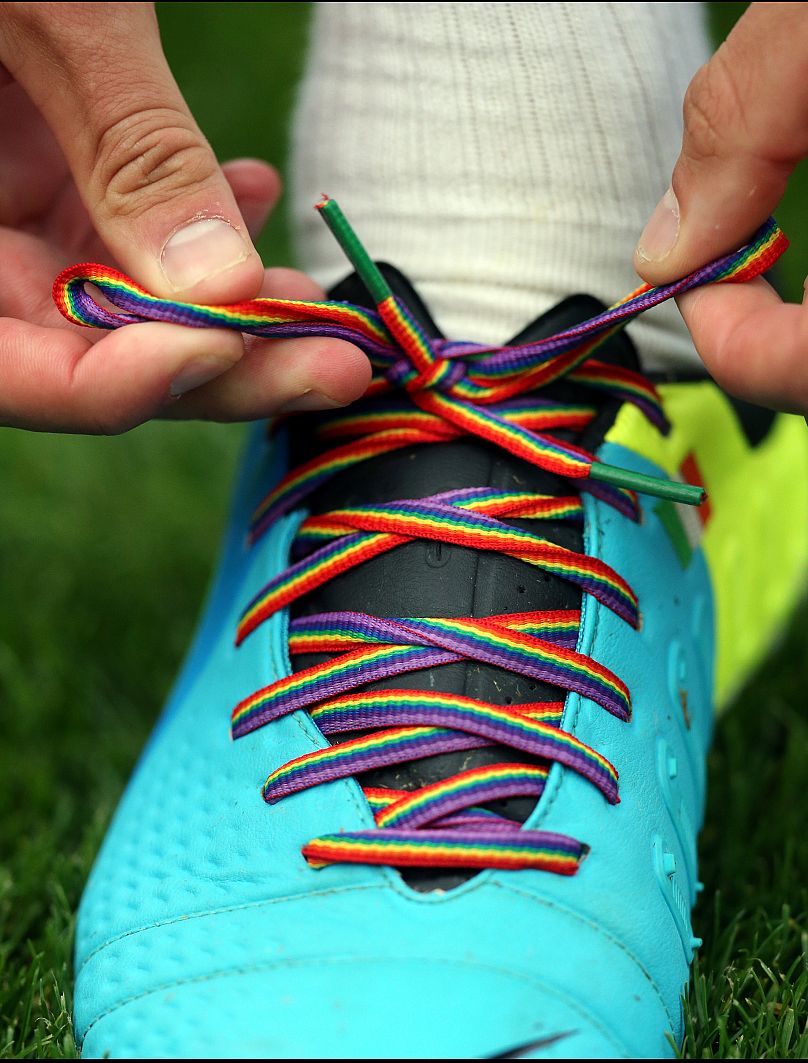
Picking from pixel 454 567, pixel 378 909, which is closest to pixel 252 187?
pixel 454 567

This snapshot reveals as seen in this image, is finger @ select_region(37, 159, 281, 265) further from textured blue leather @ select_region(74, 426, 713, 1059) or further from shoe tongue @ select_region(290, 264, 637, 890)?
textured blue leather @ select_region(74, 426, 713, 1059)

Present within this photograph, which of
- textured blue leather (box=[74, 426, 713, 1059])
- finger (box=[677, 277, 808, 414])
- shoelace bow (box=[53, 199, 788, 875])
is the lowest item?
textured blue leather (box=[74, 426, 713, 1059])

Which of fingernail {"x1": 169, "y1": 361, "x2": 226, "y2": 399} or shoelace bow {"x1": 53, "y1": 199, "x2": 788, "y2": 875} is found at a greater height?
fingernail {"x1": 169, "y1": 361, "x2": 226, "y2": 399}

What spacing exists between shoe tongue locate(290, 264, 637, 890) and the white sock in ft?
0.20

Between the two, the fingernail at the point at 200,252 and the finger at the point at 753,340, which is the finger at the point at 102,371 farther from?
the finger at the point at 753,340

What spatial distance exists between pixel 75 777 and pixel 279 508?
0.46 m

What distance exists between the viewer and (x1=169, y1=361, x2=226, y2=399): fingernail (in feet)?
2.95

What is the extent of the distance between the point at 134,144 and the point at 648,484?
49cm

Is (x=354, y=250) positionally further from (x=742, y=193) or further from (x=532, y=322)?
(x=742, y=193)

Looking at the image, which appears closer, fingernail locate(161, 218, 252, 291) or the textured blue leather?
the textured blue leather

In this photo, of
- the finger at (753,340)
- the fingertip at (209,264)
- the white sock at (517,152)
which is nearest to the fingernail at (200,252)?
the fingertip at (209,264)

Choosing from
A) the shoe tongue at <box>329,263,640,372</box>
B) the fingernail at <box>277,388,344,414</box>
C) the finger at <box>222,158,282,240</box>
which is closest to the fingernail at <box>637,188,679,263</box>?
the shoe tongue at <box>329,263,640,372</box>

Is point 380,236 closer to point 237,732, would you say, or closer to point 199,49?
point 237,732

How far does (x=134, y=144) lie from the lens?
903mm
